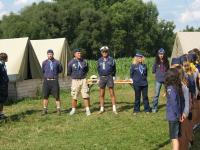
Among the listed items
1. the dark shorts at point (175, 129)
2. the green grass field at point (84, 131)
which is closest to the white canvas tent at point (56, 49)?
the green grass field at point (84, 131)

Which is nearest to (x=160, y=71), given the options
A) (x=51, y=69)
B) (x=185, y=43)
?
(x=51, y=69)

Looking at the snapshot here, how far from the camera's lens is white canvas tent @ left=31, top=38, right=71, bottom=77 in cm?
2281

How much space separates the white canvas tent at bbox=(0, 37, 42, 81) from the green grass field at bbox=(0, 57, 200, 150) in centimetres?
430

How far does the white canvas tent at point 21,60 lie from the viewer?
60.2 ft

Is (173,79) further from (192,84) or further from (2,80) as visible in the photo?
(2,80)

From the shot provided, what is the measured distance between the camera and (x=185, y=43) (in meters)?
21.8

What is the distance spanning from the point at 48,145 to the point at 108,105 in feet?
20.1

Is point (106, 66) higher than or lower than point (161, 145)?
higher

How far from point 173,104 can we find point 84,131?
11.7 ft

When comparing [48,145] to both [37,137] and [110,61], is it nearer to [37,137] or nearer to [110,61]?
[37,137]

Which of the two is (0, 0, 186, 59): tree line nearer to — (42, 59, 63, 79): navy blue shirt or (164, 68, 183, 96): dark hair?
(42, 59, 63, 79): navy blue shirt

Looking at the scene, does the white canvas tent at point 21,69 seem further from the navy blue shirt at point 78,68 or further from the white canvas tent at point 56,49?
the navy blue shirt at point 78,68

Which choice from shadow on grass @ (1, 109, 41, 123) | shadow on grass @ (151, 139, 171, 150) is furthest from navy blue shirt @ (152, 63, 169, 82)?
shadow on grass @ (151, 139, 171, 150)

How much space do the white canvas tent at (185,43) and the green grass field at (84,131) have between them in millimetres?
8231
